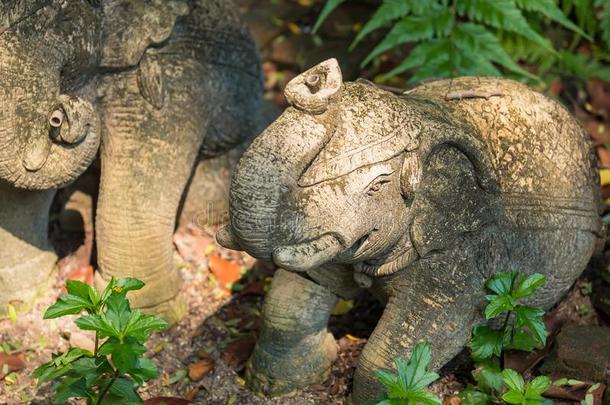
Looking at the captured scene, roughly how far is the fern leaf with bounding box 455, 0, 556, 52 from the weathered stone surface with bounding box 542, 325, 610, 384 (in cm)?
124

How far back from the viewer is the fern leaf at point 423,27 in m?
3.41

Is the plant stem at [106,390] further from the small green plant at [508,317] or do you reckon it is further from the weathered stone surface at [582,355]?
the weathered stone surface at [582,355]

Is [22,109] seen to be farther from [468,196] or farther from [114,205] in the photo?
[468,196]

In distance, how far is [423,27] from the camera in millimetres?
→ 3424

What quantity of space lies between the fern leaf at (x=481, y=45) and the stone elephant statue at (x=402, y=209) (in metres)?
0.93

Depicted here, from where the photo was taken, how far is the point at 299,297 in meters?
2.52

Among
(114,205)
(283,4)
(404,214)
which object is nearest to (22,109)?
(114,205)

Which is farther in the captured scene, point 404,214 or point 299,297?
point 299,297

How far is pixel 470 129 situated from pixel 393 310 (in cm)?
47

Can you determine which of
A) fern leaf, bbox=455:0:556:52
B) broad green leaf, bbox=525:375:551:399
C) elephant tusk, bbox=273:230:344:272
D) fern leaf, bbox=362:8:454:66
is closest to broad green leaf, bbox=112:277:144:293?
elephant tusk, bbox=273:230:344:272

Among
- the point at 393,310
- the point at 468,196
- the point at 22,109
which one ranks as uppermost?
the point at 22,109

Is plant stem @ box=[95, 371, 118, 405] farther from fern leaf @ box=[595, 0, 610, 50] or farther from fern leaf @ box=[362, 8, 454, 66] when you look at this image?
fern leaf @ box=[595, 0, 610, 50]

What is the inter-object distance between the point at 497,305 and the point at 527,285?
89 mm

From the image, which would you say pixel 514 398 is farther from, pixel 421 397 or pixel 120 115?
pixel 120 115
